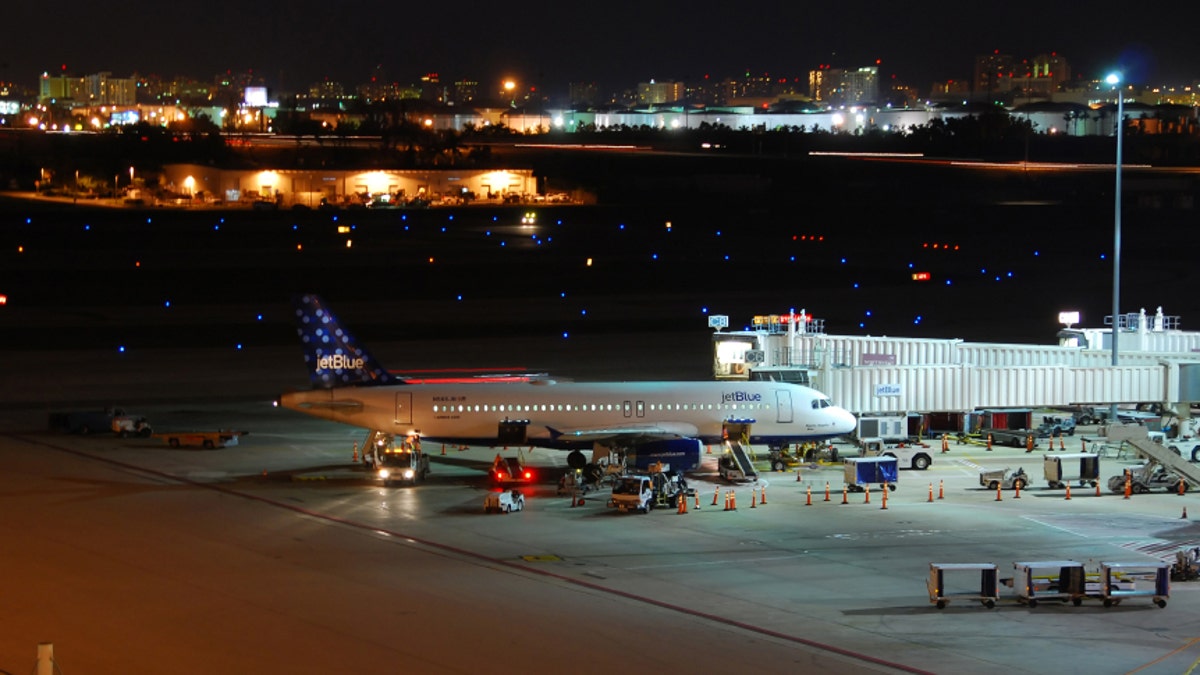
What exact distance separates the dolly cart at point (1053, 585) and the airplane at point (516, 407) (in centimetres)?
1669

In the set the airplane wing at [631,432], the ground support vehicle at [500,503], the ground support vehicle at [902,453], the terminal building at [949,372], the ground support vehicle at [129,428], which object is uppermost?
the terminal building at [949,372]

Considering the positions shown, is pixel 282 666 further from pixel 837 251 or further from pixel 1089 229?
pixel 1089 229

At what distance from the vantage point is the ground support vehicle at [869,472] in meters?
45.2

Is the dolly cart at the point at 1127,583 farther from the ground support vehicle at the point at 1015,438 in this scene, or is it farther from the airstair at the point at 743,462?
the ground support vehicle at the point at 1015,438

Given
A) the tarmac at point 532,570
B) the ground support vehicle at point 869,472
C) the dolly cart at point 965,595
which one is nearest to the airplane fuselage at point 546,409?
the tarmac at point 532,570

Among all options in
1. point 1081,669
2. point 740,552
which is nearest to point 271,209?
point 740,552

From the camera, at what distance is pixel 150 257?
11656cm

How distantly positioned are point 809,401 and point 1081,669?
78.3ft

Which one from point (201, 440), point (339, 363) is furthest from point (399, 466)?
point (201, 440)

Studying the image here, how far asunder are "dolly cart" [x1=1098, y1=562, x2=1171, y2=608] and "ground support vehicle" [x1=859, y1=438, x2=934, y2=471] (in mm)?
17682

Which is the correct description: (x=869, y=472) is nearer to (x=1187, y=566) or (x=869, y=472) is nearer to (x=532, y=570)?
(x=1187, y=566)

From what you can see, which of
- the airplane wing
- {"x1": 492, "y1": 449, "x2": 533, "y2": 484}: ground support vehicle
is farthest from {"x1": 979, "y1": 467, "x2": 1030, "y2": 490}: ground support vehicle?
{"x1": 492, "y1": 449, "x2": 533, "y2": 484}: ground support vehicle

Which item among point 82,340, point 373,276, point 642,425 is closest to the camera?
point 642,425

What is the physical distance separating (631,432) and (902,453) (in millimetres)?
10108
